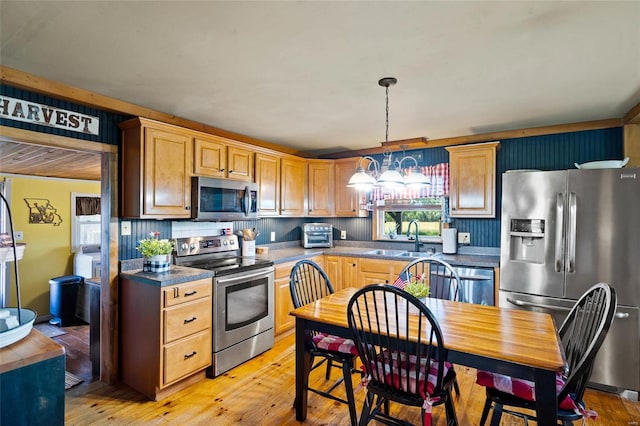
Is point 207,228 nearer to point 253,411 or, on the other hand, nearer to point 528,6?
point 253,411

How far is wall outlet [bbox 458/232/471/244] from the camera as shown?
13.2ft

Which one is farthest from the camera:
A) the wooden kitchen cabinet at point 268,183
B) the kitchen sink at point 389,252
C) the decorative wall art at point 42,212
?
the decorative wall art at point 42,212

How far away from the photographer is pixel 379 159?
4.77 metres

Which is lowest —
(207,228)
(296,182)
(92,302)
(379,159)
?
(92,302)

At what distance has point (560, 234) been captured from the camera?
2859mm

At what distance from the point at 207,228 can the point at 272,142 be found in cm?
138

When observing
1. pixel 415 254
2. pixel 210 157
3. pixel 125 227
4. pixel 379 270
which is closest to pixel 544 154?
pixel 415 254

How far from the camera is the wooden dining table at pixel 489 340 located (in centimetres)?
150

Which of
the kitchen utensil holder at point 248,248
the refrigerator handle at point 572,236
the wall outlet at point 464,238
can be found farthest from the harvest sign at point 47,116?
the refrigerator handle at point 572,236

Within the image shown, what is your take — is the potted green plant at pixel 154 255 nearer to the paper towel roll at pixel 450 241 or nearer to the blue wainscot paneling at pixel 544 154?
the paper towel roll at pixel 450 241

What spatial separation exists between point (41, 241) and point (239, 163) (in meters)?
3.53

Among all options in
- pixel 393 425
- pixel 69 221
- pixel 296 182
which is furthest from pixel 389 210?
pixel 69 221

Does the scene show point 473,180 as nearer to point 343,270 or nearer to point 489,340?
point 343,270

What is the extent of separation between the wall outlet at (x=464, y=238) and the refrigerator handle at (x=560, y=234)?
45.7 inches
